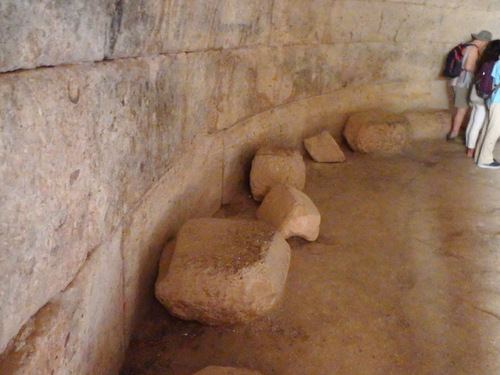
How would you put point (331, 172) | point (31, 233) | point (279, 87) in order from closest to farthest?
point (31, 233) → point (279, 87) → point (331, 172)

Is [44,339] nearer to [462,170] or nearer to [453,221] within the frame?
[453,221]

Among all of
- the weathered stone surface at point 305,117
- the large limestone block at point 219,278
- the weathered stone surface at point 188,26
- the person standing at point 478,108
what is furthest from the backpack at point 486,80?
the large limestone block at point 219,278

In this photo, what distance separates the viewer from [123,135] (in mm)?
1881

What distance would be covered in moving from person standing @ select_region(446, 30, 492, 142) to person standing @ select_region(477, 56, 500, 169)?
0.81 m

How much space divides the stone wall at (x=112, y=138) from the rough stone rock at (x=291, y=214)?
528 mm

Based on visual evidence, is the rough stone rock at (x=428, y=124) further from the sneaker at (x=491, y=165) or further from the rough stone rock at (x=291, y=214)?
the rough stone rock at (x=291, y=214)

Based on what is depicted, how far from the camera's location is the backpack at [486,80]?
16.5ft

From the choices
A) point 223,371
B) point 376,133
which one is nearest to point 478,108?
point 376,133

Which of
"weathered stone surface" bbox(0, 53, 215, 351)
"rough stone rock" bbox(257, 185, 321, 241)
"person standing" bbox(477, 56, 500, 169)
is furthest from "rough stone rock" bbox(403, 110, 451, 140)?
"weathered stone surface" bbox(0, 53, 215, 351)

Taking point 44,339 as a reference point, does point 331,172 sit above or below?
below

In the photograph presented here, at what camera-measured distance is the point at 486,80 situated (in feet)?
16.6

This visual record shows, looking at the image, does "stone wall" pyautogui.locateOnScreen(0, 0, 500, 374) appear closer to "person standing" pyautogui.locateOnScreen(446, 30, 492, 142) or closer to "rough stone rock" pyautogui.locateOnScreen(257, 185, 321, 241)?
"rough stone rock" pyautogui.locateOnScreen(257, 185, 321, 241)

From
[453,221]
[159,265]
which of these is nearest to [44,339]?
[159,265]

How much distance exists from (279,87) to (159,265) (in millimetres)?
2503
